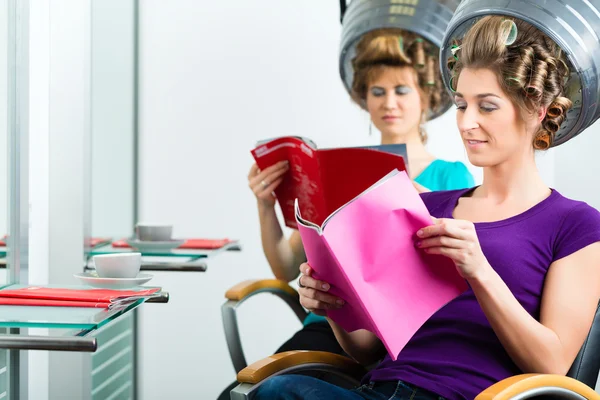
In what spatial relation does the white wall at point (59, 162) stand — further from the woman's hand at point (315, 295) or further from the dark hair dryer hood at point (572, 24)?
the dark hair dryer hood at point (572, 24)

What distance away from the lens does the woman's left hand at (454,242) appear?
→ 1128mm

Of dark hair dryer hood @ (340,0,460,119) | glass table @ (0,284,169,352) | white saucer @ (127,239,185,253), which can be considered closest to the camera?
glass table @ (0,284,169,352)

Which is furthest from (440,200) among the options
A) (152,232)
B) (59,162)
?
(59,162)

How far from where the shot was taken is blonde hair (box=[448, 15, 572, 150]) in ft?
4.33

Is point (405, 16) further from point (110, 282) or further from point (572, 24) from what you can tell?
point (110, 282)

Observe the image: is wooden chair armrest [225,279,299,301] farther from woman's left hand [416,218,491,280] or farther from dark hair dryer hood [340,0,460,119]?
woman's left hand [416,218,491,280]

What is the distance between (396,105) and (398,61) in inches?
4.9

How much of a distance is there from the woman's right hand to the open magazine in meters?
0.69

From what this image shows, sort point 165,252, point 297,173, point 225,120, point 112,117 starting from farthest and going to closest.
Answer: point 225,120
point 112,117
point 165,252
point 297,173

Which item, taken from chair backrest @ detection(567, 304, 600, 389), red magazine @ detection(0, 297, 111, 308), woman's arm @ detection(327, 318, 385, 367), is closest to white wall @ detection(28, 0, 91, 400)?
red magazine @ detection(0, 297, 111, 308)

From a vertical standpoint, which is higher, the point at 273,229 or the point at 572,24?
the point at 572,24

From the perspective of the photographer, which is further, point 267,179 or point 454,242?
point 267,179

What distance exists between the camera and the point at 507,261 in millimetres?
1344

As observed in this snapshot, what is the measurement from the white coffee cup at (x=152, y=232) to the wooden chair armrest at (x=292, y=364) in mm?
741
